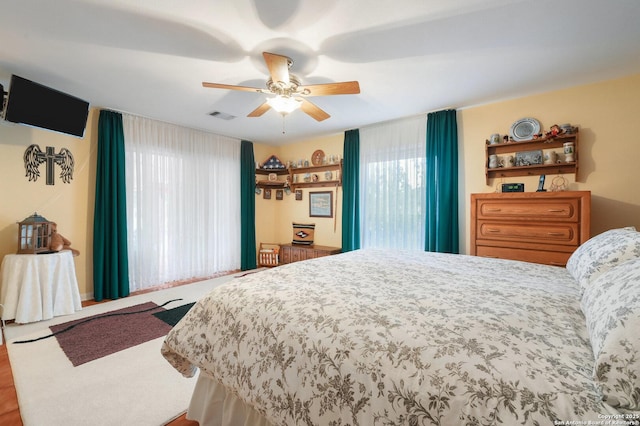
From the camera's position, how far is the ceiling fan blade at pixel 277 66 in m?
1.92

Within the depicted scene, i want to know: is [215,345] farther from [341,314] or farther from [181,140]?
[181,140]

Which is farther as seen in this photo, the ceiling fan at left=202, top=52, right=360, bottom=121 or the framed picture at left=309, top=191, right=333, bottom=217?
the framed picture at left=309, top=191, right=333, bottom=217

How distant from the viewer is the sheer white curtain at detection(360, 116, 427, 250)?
396cm

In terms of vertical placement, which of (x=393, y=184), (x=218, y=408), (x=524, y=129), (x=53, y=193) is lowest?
(x=218, y=408)

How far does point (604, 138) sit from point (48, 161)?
619 centimetres

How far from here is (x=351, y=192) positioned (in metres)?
4.61

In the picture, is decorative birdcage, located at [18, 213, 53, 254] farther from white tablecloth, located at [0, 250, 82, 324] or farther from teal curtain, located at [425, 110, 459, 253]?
teal curtain, located at [425, 110, 459, 253]

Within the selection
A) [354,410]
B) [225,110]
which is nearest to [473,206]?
[354,410]

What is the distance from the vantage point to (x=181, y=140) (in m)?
4.38

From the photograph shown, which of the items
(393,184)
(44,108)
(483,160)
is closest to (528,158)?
(483,160)

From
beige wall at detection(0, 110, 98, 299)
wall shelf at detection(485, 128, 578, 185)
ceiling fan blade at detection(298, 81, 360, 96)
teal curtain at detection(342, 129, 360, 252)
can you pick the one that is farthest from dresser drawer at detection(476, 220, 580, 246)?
beige wall at detection(0, 110, 98, 299)

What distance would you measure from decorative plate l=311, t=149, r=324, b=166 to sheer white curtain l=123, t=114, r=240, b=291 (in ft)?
4.67

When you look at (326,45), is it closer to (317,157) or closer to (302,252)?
(317,157)

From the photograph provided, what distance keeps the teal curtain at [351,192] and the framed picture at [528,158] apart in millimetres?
2173
